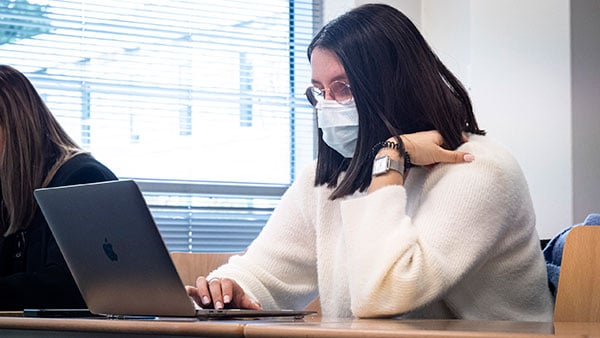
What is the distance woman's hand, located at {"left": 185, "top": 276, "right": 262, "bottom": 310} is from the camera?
1743mm

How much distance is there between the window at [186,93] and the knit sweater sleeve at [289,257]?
1.76 meters

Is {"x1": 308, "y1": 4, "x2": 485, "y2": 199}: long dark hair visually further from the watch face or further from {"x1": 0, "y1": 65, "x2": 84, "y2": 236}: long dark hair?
{"x1": 0, "y1": 65, "x2": 84, "y2": 236}: long dark hair

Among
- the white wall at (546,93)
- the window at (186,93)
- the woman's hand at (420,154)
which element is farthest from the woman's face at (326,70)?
the window at (186,93)

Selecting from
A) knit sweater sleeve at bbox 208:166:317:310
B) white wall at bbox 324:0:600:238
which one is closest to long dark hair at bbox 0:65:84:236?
knit sweater sleeve at bbox 208:166:317:310

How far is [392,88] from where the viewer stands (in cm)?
178

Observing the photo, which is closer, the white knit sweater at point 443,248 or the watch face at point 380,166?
the white knit sweater at point 443,248

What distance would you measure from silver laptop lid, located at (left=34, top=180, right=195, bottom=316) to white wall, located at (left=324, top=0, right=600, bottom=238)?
1.92 m

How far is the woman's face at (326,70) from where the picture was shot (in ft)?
6.06

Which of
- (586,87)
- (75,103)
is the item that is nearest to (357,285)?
(586,87)

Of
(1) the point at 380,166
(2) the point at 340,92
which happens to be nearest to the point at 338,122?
(2) the point at 340,92

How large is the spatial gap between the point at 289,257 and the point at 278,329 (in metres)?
1.04

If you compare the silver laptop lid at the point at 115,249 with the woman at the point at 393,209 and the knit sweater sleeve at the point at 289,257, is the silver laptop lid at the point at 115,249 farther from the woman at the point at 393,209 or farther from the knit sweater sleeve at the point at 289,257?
the knit sweater sleeve at the point at 289,257

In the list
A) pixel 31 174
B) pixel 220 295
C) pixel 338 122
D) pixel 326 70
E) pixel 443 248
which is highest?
pixel 326 70

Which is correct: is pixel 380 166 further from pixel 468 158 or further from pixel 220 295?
pixel 220 295
